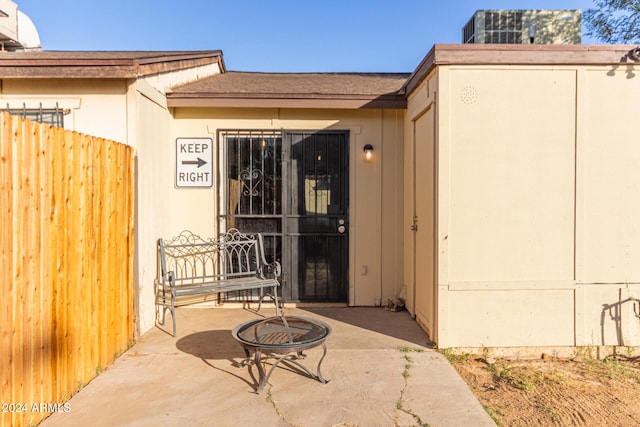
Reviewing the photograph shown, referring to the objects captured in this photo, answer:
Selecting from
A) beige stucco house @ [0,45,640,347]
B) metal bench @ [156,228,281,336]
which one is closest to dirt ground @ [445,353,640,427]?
beige stucco house @ [0,45,640,347]

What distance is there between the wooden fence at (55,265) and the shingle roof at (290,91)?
1827 mm

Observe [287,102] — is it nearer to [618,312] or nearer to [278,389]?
[278,389]

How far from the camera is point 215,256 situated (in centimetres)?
588

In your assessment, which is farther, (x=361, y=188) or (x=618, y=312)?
(x=361, y=188)

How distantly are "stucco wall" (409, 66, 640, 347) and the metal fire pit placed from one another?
142 cm

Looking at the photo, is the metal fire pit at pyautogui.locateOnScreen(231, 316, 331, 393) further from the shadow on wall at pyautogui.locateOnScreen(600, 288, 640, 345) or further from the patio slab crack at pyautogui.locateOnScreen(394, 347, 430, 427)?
the shadow on wall at pyautogui.locateOnScreen(600, 288, 640, 345)

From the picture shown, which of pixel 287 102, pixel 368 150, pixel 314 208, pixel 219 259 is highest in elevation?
pixel 287 102

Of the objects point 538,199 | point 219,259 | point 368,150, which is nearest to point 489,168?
point 538,199

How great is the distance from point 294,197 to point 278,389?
3064 mm

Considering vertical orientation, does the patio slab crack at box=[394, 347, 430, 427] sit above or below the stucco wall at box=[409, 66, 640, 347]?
below

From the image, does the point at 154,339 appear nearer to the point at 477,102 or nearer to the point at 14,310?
the point at 14,310

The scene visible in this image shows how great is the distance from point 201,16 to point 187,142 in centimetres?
971

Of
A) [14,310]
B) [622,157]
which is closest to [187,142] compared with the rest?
[14,310]

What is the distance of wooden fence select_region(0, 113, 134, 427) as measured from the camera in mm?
2461
